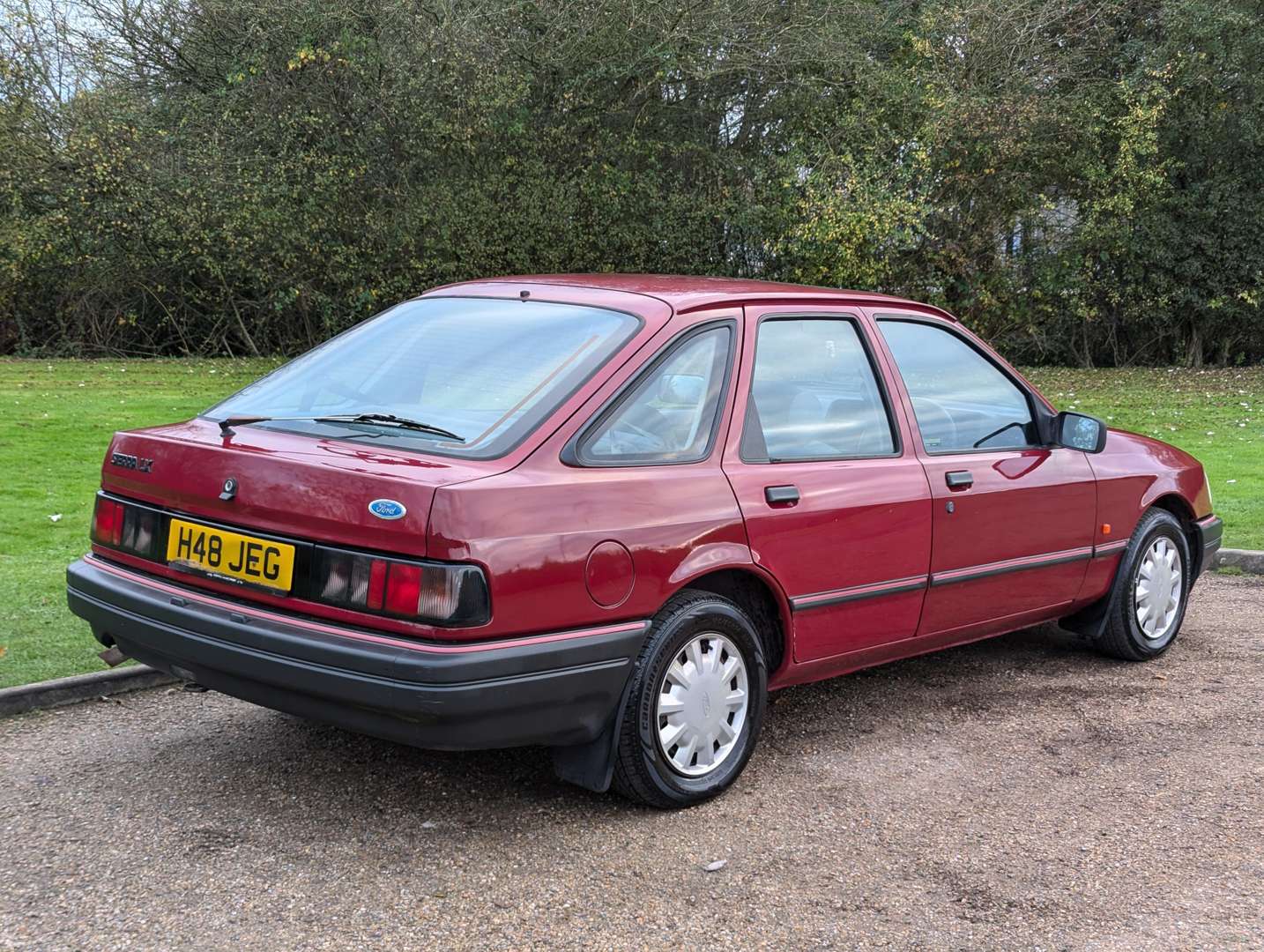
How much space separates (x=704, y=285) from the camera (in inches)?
189

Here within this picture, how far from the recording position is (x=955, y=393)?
208 inches

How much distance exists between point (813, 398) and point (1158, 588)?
8.00 ft

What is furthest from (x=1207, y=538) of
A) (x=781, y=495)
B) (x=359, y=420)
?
(x=359, y=420)

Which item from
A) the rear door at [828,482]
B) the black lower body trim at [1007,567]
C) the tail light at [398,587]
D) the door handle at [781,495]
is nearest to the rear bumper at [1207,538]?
the black lower body trim at [1007,567]

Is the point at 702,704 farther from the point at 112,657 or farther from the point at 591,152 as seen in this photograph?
the point at 591,152

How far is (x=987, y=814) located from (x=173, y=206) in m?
18.4

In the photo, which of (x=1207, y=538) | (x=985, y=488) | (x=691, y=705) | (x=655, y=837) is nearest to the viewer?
(x=655, y=837)

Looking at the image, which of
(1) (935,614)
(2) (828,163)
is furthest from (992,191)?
(1) (935,614)

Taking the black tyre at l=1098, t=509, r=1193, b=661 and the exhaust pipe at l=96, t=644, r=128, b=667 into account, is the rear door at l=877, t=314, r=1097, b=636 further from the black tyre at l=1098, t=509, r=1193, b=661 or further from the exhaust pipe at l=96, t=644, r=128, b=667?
the exhaust pipe at l=96, t=644, r=128, b=667

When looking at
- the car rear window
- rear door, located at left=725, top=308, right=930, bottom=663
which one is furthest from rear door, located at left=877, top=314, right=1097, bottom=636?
the car rear window

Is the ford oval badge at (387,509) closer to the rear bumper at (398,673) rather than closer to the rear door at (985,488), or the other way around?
the rear bumper at (398,673)

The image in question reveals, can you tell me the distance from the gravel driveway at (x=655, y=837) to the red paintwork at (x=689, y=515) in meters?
0.50

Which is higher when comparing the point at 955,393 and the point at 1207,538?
the point at 955,393

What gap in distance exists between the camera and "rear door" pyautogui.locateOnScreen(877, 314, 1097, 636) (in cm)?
498
